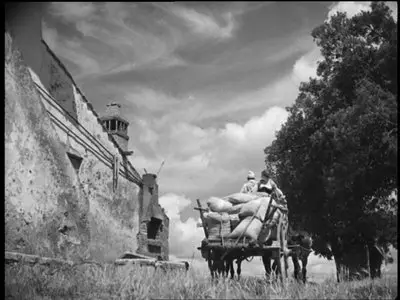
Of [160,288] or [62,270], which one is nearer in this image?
[160,288]

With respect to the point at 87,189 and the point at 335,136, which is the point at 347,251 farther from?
the point at 87,189

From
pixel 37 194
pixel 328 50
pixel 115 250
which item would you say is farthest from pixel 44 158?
pixel 328 50

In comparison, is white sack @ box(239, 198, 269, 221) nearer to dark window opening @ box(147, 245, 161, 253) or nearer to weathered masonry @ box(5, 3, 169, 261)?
weathered masonry @ box(5, 3, 169, 261)

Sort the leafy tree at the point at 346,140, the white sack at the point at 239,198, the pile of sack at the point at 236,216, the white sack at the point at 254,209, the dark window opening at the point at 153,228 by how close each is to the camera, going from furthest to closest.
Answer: the dark window opening at the point at 153,228
the leafy tree at the point at 346,140
the white sack at the point at 239,198
the white sack at the point at 254,209
the pile of sack at the point at 236,216

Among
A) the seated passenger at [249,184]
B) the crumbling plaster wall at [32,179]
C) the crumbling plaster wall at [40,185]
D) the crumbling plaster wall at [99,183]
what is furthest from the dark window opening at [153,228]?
the seated passenger at [249,184]

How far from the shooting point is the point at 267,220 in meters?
10.5

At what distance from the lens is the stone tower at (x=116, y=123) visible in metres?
27.3

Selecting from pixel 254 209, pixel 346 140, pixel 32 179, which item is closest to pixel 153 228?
pixel 346 140

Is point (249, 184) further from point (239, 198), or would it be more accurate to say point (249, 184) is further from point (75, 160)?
point (75, 160)

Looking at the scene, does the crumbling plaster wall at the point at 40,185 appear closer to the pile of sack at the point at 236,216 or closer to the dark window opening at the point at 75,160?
the dark window opening at the point at 75,160

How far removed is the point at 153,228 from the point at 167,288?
16243 mm

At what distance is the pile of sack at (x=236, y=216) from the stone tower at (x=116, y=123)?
1706 cm

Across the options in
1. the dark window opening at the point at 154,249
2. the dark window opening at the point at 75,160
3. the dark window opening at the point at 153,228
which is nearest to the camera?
the dark window opening at the point at 75,160

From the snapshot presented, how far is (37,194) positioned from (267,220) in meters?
5.80
